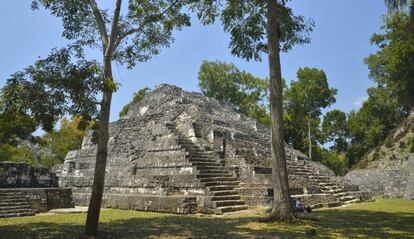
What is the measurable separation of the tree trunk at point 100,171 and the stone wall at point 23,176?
26.2ft

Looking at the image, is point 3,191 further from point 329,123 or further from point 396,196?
point 329,123

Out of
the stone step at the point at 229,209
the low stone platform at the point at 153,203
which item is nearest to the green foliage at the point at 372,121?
the stone step at the point at 229,209

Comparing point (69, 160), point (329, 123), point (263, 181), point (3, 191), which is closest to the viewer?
point (3, 191)

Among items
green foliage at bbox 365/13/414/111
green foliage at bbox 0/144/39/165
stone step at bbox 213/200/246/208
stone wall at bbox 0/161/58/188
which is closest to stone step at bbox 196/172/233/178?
stone step at bbox 213/200/246/208

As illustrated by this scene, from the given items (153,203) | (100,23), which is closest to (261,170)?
(153,203)

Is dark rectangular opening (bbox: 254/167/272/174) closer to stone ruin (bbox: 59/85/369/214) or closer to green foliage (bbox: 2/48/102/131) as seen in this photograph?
stone ruin (bbox: 59/85/369/214)

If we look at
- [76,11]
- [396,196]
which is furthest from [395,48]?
[76,11]

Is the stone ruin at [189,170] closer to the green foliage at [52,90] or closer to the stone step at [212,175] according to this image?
the stone step at [212,175]

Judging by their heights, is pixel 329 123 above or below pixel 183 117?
above

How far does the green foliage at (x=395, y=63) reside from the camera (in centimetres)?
3212

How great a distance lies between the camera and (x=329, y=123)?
4138 cm

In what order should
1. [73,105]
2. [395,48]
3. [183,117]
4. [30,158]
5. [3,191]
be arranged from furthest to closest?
1. [30,158]
2. [395,48]
3. [183,117]
4. [3,191]
5. [73,105]

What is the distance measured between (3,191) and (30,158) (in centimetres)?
2783

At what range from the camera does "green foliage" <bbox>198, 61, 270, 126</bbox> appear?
44281 millimetres
